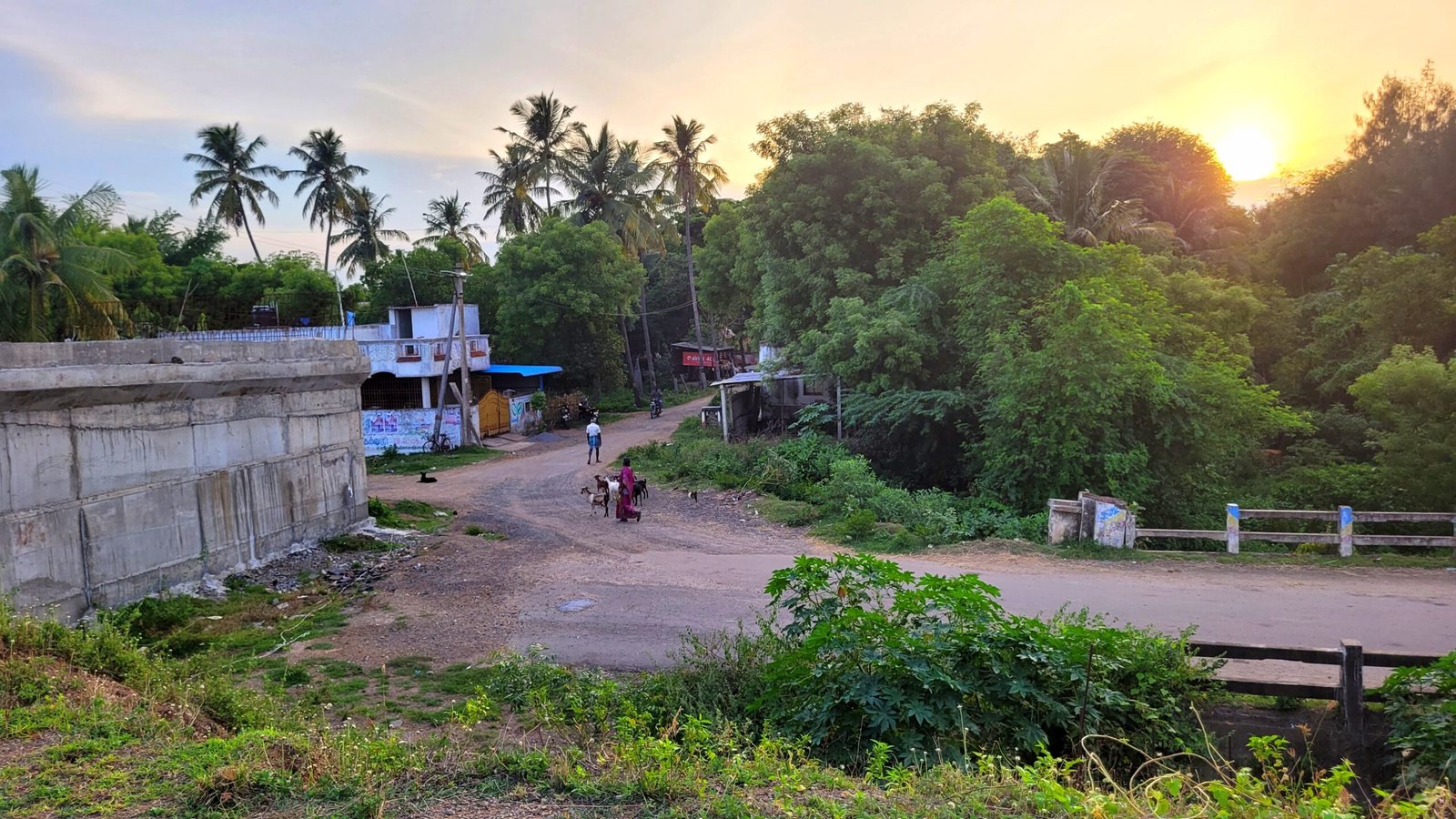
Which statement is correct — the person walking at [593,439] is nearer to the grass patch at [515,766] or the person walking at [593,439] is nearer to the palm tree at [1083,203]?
the palm tree at [1083,203]

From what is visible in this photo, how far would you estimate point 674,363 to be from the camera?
49.2 metres

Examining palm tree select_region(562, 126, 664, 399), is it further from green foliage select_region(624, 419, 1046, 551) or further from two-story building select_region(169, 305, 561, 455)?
green foliage select_region(624, 419, 1046, 551)

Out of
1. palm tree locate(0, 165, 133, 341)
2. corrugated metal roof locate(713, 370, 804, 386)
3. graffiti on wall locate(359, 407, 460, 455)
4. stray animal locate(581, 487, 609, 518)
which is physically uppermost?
palm tree locate(0, 165, 133, 341)

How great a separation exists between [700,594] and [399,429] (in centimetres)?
1965

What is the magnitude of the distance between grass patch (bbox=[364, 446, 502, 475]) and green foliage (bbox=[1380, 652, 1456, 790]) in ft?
73.1

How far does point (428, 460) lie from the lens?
25078mm

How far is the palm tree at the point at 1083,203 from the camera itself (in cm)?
2695

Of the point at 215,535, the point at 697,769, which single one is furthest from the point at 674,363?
the point at 697,769

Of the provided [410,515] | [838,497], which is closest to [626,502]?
[838,497]

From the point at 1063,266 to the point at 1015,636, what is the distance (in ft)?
45.1

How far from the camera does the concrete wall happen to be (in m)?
9.03

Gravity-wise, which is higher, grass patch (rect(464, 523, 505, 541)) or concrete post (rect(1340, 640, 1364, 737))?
concrete post (rect(1340, 640, 1364, 737))

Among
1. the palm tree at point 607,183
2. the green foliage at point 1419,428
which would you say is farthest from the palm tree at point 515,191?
the green foliage at point 1419,428

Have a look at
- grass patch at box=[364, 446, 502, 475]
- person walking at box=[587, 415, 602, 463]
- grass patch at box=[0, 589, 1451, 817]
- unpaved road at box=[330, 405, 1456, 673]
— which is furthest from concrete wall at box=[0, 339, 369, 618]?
person walking at box=[587, 415, 602, 463]
